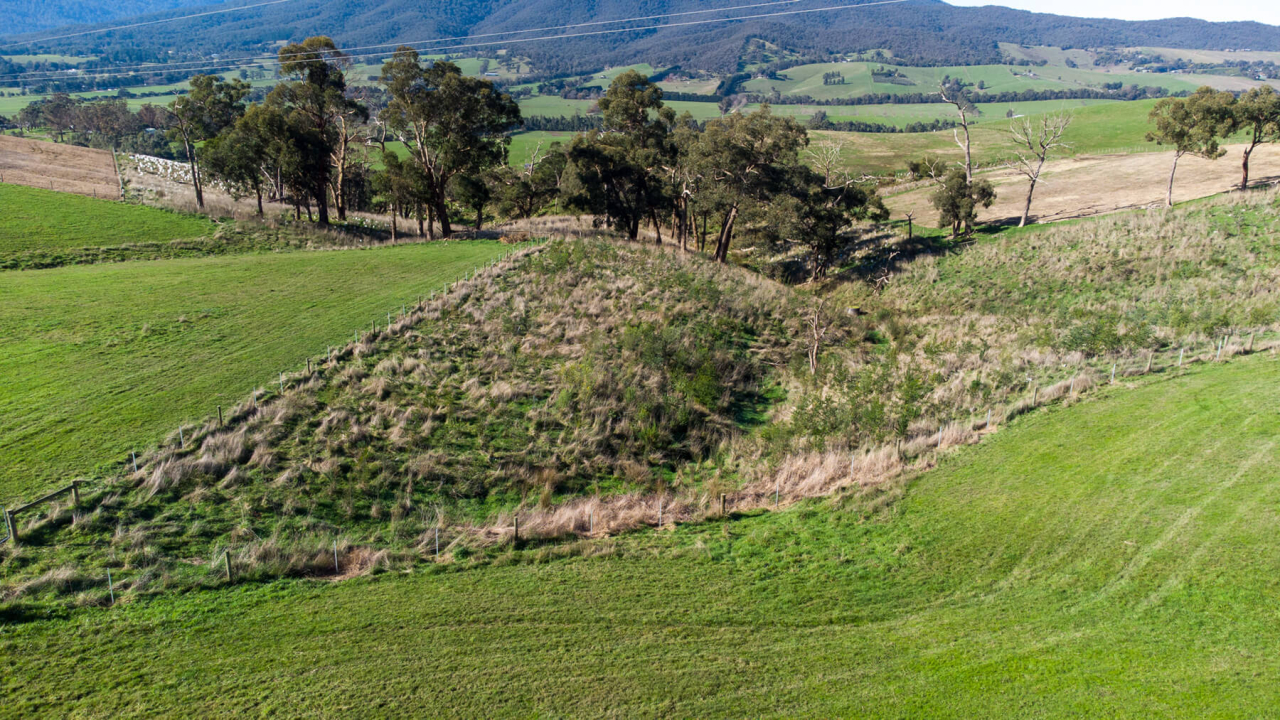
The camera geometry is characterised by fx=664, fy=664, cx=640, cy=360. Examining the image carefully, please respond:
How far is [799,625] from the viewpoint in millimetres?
11602

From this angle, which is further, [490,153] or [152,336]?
[490,153]

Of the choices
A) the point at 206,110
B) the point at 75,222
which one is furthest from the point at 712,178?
the point at 206,110

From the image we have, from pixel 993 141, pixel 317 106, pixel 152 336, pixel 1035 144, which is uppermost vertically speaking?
pixel 317 106

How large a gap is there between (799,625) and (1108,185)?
6216cm

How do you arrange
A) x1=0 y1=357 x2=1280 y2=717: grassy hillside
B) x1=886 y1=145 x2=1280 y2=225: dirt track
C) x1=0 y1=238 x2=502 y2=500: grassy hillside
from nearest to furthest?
1. x1=0 y1=357 x2=1280 y2=717: grassy hillside
2. x1=0 y1=238 x2=502 y2=500: grassy hillside
3. x1=886 y1=145 x2=1280 y2=225: dirt track

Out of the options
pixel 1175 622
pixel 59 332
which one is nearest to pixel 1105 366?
pixel 1175 622

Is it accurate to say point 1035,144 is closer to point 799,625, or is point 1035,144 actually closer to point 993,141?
point 993,141

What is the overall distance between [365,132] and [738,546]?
48497mm

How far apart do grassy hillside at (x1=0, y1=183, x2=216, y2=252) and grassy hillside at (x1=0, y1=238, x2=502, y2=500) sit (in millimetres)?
5969

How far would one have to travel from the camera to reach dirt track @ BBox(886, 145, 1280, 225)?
4919 centimetres

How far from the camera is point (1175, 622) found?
10.7 m

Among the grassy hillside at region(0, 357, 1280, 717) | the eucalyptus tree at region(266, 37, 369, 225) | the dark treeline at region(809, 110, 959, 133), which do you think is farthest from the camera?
the dark treeline at region(809, 110, 959, 133)

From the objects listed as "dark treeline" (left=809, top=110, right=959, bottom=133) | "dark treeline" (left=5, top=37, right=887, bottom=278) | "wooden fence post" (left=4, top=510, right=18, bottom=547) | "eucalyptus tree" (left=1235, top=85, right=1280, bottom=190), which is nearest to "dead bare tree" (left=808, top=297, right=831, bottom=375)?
"dark treeline" (left=5, top=37, right=887, bottom=278)

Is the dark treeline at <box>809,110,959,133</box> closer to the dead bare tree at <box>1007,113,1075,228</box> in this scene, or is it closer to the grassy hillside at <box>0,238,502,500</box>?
the dead bare tree at <box>1007,113,1075,228</box>
